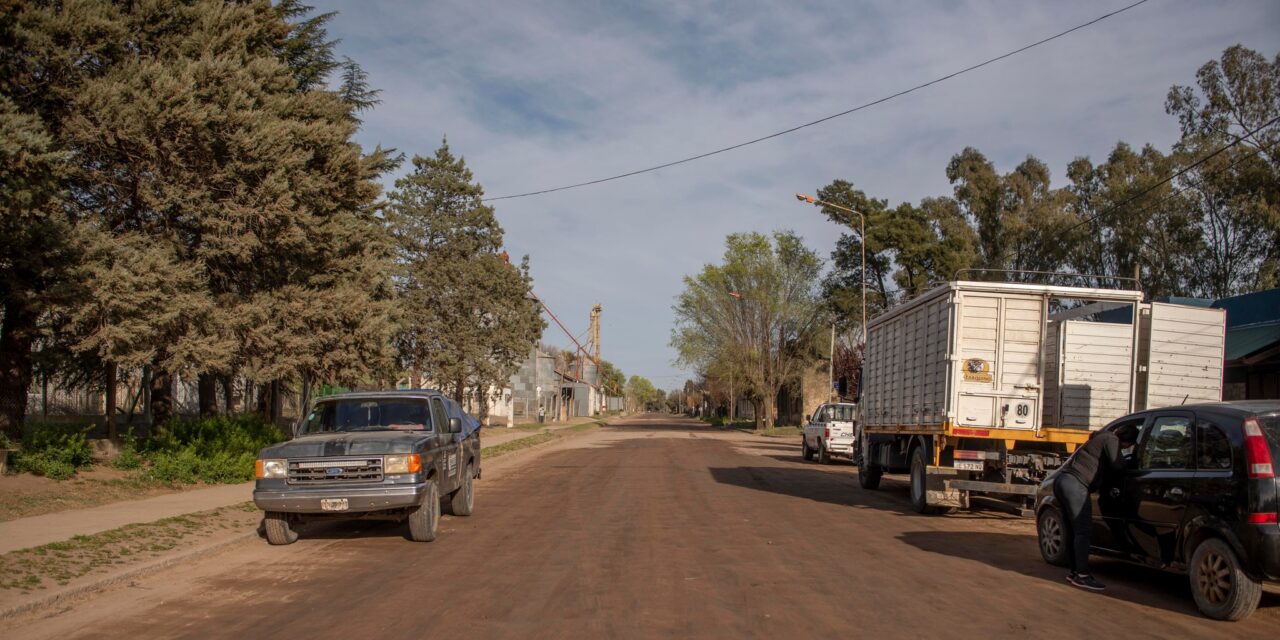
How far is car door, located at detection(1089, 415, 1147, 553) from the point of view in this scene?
834 cm

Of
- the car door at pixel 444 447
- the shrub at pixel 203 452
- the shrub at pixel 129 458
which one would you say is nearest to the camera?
the car door at pixel 444 447

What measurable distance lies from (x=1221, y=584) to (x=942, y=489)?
21.6 ft

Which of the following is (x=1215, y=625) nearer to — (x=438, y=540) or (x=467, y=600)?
(x=467, y=600)

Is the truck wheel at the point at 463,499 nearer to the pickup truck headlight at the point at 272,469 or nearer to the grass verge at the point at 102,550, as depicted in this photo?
the grass verge at the point at 102,550

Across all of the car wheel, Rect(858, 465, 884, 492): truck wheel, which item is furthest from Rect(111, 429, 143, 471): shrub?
the car wheel

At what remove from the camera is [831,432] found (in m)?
26.4

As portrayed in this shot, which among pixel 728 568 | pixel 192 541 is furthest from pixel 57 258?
pixel 728 568

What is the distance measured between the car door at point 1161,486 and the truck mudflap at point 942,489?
5130mm

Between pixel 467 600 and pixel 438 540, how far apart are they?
3673 mm

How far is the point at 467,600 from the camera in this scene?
757 centimetres

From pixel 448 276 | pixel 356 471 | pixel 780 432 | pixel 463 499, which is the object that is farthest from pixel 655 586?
pixel 780 432

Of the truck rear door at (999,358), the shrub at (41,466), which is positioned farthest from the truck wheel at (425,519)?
the truck rear door at (999,358)

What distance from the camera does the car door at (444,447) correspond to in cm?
1157

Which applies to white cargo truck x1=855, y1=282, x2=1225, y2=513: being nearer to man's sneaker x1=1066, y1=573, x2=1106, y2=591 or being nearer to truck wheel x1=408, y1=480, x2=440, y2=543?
man's sneaker x1=1066, y1=573, x2=1106, y2=591
